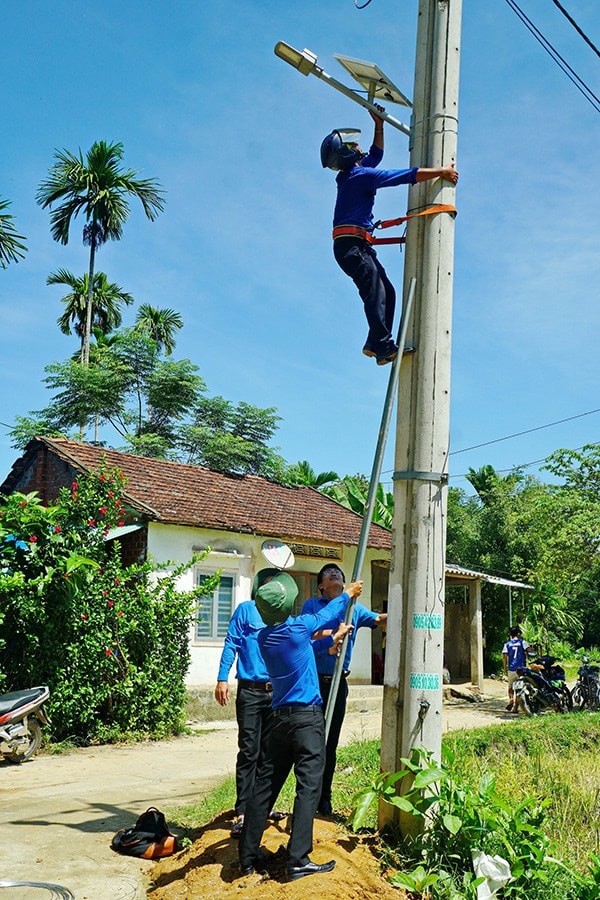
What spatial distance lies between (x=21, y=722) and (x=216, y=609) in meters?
5.68

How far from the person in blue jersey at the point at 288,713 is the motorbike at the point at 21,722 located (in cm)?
599

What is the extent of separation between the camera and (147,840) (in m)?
5.93

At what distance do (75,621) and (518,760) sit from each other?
5.96 metres

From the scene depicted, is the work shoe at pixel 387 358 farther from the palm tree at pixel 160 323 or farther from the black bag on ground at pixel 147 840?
the palm tree at pixel 160 323

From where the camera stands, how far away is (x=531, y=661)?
55.5ft

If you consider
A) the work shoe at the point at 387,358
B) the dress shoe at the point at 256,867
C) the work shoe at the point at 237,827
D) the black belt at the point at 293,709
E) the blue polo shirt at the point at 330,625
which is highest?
the work shoe at the point at 387,358

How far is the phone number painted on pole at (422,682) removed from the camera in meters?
5.24

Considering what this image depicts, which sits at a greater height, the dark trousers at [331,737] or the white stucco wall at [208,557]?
the white stucco wall at [208,557]

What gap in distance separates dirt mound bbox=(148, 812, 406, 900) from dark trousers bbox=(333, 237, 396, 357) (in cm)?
307

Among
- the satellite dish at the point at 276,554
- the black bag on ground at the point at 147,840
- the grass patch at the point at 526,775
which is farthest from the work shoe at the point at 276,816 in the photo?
the satellite dish at the point at 276,554

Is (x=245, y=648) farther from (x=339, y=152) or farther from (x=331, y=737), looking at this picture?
→ (x=339, y=152)

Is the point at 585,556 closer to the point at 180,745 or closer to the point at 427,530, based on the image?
the point at 180,745

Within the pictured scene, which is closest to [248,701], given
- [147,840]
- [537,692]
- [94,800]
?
[147,840]

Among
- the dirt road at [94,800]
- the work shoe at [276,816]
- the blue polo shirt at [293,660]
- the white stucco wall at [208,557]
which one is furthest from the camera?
the white stucco wall at [208,557]
